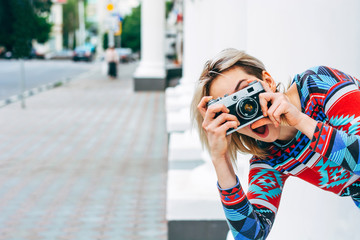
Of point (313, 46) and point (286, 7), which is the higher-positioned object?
point (286, 7)

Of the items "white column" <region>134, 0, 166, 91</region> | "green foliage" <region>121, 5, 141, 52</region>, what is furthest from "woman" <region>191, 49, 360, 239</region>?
"green foliage" <region>121, 5, 141, 52</region>

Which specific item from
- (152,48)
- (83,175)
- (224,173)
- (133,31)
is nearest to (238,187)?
(224,173)

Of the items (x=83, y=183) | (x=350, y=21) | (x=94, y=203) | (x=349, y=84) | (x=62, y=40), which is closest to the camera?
(x=349, y=84)

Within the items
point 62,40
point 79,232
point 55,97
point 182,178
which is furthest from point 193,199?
point 62,40

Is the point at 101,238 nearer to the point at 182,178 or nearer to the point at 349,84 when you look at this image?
the point at 182,178

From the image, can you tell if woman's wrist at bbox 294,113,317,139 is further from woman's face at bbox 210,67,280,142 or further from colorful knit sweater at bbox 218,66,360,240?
woman's face at bbox 210,67,280,142

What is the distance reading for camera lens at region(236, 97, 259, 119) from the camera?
1558 millimetres

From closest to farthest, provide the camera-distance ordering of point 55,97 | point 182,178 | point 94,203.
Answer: point 182,178 < point 94,203 < point 55,97

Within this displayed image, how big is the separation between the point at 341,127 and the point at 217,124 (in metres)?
0.35

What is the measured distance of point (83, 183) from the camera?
22.7 ft

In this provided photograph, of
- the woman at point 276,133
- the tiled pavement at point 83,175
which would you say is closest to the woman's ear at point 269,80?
the woman at point 276,133

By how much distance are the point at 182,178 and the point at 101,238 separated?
0.90m

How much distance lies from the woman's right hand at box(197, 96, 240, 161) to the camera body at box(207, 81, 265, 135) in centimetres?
1

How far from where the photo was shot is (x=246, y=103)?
61.7 inches
